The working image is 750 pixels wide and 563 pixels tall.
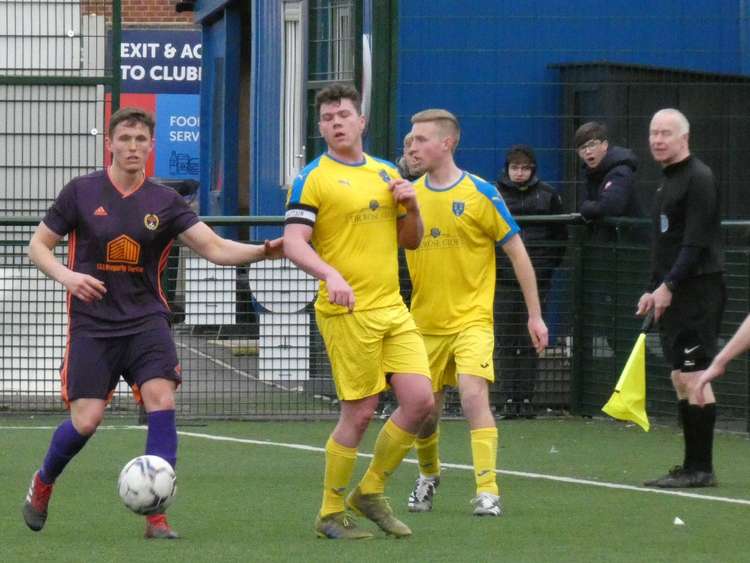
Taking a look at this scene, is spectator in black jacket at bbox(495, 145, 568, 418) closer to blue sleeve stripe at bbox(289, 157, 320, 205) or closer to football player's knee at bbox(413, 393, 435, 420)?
football player's knee at bbox(413, 393, 435, 420)

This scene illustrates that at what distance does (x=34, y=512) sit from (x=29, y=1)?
293 inches

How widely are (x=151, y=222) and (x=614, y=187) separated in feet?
19.4

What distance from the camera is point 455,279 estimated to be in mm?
9359

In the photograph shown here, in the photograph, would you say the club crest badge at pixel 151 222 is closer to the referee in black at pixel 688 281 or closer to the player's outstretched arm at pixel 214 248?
the player's outstretched arm at pixel 214 248

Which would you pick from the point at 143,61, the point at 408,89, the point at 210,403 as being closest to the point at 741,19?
the point at 408,89

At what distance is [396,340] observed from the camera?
27.1ft

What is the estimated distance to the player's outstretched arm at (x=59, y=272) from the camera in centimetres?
798

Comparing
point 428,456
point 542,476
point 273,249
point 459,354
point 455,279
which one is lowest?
point 542,476

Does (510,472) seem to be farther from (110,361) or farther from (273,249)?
(110,361)

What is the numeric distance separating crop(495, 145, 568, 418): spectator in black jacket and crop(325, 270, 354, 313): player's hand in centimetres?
624

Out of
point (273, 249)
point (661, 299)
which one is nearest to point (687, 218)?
point (661, 299)

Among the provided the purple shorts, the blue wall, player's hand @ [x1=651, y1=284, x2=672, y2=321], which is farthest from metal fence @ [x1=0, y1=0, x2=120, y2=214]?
the purple shorts

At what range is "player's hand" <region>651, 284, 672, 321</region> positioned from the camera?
1006cm

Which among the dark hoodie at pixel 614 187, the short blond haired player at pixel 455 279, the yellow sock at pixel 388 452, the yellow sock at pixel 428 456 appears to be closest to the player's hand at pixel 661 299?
A: the short blond haired player at pixel 455 279
